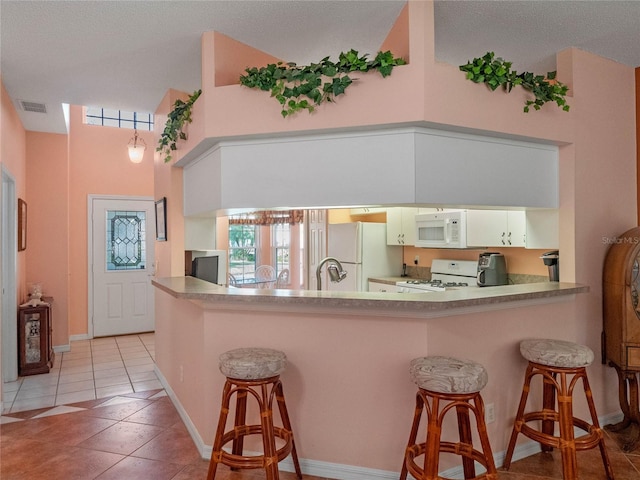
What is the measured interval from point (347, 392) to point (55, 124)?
14.5 ft

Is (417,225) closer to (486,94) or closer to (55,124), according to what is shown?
(486,94)

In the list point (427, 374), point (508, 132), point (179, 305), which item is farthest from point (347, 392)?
point (508, 132)

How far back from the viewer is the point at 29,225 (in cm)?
502

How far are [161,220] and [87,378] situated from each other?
68.2 inches

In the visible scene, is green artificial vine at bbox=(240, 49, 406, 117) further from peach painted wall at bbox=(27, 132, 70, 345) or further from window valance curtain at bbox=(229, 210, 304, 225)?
window valance curtain at bbox=(229, 210, 304, 225)

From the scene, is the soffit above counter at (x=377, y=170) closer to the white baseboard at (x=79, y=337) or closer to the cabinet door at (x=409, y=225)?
the cabinet door at (x=409, y=225)

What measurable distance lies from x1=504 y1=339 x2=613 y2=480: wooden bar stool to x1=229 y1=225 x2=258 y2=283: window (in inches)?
262

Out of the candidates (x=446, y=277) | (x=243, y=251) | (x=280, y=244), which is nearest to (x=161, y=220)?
(x=446, y=277)

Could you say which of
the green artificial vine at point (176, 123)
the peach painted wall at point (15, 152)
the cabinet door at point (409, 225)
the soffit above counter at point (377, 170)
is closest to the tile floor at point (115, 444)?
the peach painted wall at point (15, 152)

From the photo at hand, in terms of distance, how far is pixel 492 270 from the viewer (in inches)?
159

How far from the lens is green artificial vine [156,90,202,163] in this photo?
10.3 ft

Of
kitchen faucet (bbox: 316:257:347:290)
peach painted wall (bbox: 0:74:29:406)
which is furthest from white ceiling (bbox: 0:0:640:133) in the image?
kitchen faucet (bbox: 316:257:347:290)

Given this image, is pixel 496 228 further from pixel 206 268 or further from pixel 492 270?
pixel 206 268

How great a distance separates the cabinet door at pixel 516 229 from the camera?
3.90 m
